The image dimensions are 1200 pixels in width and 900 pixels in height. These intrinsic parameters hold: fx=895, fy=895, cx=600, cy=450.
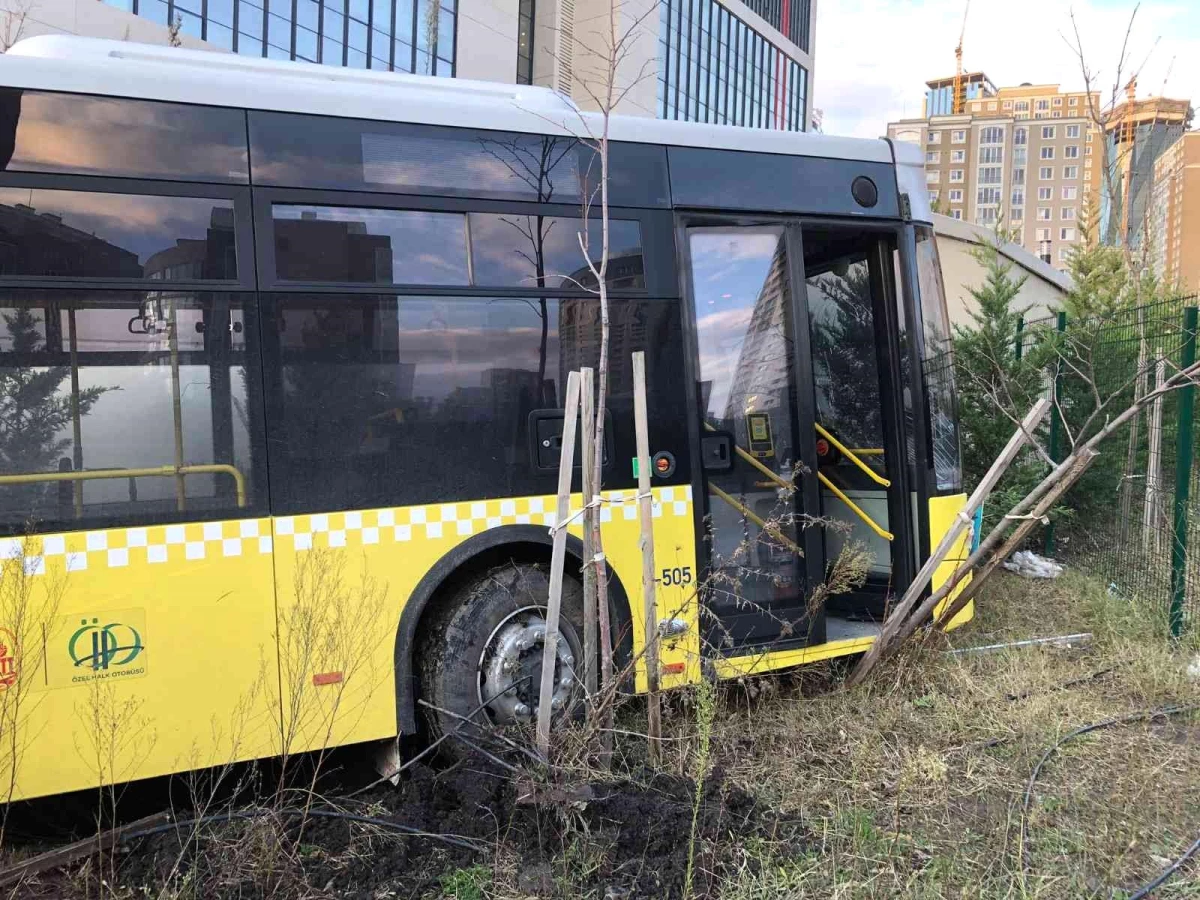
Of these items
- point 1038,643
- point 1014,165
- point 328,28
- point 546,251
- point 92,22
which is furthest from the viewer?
point 1014,165

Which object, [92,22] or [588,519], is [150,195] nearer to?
[588,519]

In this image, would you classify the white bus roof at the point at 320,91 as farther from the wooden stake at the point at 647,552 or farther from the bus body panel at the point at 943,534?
the bus body panel at the point at 943,534

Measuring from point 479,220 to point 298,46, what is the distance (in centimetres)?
2647

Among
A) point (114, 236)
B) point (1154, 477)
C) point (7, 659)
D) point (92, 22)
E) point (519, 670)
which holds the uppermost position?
point (92, 22)

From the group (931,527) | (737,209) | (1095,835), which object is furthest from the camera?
(931,527)

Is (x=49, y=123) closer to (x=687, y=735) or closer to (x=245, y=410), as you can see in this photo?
(x=245, y=410)

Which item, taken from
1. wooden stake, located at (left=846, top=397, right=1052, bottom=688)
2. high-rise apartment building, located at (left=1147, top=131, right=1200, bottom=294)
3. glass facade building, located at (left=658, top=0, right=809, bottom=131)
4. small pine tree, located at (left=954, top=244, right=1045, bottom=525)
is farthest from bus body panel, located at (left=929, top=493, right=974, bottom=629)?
glass facade building, located at (left=658, top=0, right=809, bottom=131)

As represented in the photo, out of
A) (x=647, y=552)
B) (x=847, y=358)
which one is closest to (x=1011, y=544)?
(x=847, y=358)

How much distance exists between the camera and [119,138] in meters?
3.46

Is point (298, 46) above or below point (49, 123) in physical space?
above

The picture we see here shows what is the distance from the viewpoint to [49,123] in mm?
3354

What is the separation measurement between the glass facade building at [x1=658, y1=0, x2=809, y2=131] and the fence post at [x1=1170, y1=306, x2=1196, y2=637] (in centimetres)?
4194

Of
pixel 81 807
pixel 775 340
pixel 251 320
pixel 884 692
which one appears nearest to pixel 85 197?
pixel 251 320

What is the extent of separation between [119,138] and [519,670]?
2.76 meters
